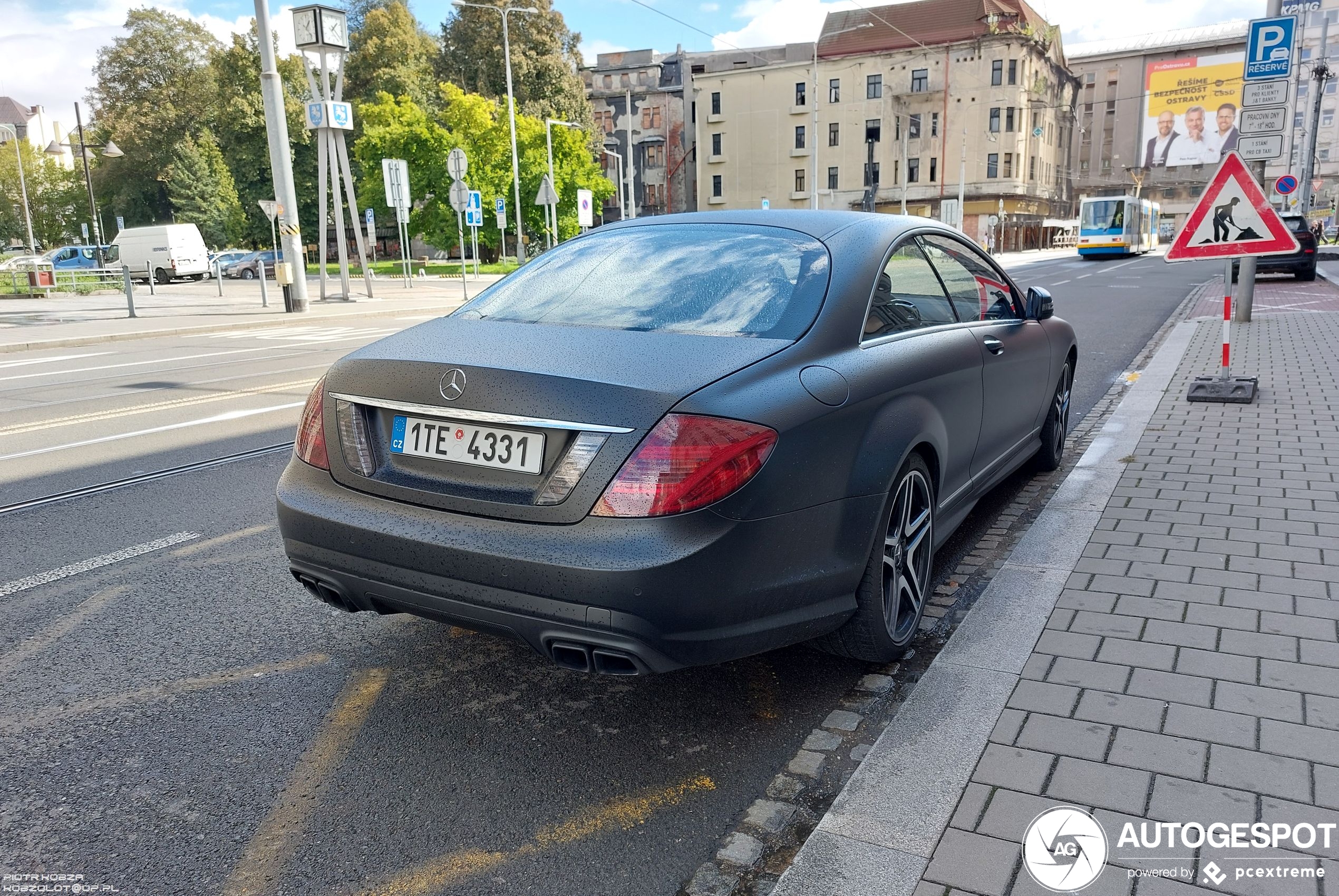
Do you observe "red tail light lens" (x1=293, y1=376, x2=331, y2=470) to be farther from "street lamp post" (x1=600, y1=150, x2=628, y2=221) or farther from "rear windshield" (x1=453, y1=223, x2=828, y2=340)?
"street lamp post" (x1=600, y1=150, x2=628, y2=221)

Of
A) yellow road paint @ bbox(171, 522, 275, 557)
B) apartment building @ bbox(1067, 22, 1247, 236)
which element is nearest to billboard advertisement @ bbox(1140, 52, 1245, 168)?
apartment building @ bbox(1067, 22, 1247, 236)

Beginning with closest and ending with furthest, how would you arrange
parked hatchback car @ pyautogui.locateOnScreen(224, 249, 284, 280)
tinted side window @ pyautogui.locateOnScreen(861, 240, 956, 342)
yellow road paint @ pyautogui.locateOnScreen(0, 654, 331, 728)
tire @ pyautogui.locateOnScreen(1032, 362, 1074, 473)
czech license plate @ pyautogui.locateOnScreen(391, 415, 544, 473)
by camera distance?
czech license plate @ pyautogui.locateOnScreen(391, 415, 544, 473) → yellow road paint @ pyautogui.locateOnScreen(0, 654, 331, 728) → tinted side window @ pyautogui.locateOnScreen(861, 240, 956, 342) → tire @ pyautogui.locateOnScreen(1032, 362, 1074, 473) → parked hatchback car @ pyautogui.locateOnScreen(224, 249, 284, 280)

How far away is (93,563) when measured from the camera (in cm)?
461

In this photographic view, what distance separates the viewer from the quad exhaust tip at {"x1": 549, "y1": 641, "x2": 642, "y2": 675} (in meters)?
2.65

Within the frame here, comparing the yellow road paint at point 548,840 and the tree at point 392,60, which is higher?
the tree at point 392,60

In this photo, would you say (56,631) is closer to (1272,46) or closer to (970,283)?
(970,283)

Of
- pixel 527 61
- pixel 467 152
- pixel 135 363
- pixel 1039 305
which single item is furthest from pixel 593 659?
pixel 527 61

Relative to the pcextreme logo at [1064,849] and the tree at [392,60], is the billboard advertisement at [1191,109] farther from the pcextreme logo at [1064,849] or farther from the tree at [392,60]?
the pcextreme logo at [1064,849]

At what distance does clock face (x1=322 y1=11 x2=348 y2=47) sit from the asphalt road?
67.6 ft

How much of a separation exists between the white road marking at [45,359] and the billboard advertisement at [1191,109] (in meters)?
86.6

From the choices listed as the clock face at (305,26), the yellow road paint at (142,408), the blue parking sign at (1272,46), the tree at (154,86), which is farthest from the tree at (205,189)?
the blue parking sign at (1272,46)

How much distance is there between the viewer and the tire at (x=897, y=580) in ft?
10.6

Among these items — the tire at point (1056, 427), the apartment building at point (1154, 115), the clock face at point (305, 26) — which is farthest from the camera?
the apartment building at point (1154, 115)

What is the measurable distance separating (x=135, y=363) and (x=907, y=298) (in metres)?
12.7
